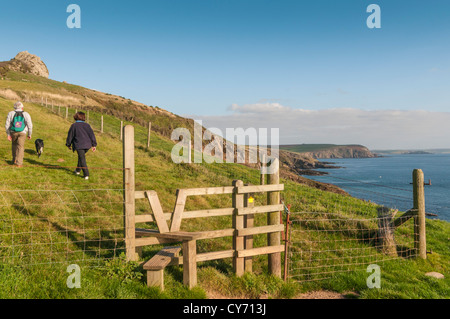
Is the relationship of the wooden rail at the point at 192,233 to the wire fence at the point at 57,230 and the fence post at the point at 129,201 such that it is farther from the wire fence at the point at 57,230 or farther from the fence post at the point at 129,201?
the wire fence at the point at 57,230

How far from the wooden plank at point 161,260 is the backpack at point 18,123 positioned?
8.61m

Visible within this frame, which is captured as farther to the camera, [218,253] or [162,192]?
[162,192]

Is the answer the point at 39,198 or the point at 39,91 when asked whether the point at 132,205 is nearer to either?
the point at 39,198

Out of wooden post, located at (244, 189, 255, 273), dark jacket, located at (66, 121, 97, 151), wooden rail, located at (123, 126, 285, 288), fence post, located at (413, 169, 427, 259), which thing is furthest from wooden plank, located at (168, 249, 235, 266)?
dark jacket, located at (66, 121, 97, 151)

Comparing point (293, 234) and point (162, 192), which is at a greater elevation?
point (162, 192)

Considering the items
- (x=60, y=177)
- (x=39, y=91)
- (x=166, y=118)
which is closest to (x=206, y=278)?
(x=60, y=177)

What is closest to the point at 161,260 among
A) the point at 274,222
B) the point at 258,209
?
the point at 258,209

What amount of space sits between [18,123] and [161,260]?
9044mm

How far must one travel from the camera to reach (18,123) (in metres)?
10.9

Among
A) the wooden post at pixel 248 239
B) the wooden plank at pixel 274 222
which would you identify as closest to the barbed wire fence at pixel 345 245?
the wooden plank at pixel 274 222

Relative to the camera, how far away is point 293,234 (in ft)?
29.6

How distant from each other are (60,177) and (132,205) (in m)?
7.38

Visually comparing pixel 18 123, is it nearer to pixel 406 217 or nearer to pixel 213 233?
pixel 213 233
